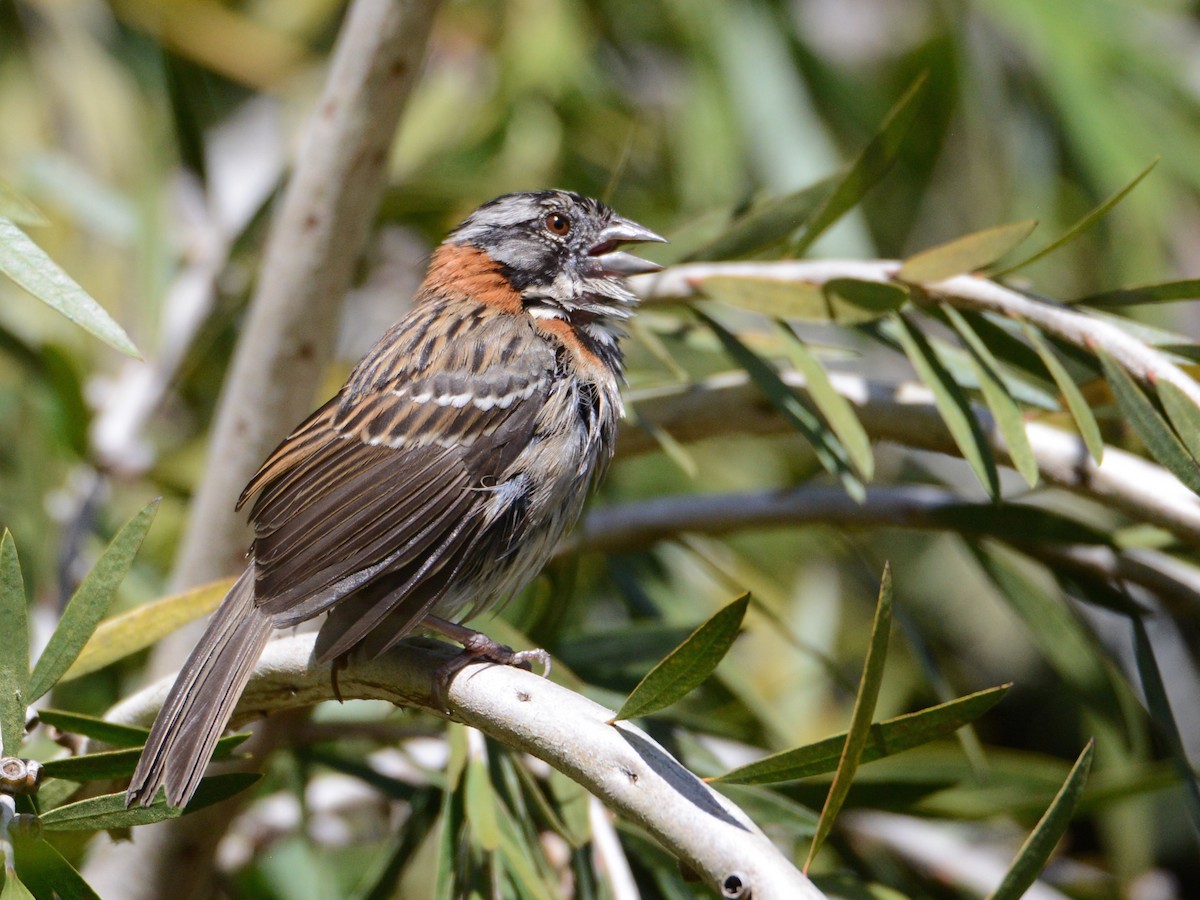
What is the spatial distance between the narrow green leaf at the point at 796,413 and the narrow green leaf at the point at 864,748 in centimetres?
56

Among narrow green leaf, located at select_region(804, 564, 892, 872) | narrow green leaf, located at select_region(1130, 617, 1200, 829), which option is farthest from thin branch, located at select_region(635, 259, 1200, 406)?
narrow green leaf, located at select_region(804, 564, 892, 872)

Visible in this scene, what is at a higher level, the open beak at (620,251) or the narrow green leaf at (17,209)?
the open beak at (620,251)

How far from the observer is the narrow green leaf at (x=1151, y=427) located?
1899 millimetres

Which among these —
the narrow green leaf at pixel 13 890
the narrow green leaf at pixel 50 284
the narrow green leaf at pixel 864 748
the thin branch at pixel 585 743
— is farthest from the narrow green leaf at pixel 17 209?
the narrow green leaf at pixel 864 748

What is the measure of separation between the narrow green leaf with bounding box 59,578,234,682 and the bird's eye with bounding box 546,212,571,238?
1292mm

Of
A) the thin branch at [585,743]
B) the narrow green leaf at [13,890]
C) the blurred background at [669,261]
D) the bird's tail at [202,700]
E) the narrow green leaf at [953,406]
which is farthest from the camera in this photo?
the blurred background at [669,261]

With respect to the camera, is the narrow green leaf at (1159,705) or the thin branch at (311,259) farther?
the thin branch at (311,259)

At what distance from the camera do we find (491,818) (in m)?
2.02

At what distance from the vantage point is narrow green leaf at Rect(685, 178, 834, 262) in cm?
272

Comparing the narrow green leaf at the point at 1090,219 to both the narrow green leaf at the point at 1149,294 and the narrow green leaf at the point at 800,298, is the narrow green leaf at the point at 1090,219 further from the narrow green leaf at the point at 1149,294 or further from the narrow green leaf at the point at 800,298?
the narrow green leaf at the point at 800,298

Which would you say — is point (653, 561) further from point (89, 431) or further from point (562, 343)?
point (89, 431)

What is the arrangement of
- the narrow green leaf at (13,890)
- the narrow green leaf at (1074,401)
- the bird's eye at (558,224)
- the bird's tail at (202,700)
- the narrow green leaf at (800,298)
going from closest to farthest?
the narrow green leaf at (13,890) → the bird's tail at (202,700) → the narrow green leaf at (1074,401) → the narrow green leaf at (800,298) → the bird's eye at (558,224)

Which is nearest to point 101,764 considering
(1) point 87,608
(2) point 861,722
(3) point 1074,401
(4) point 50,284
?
(1) point 87,608

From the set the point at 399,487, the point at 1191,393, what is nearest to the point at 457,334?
the point at 399,487
